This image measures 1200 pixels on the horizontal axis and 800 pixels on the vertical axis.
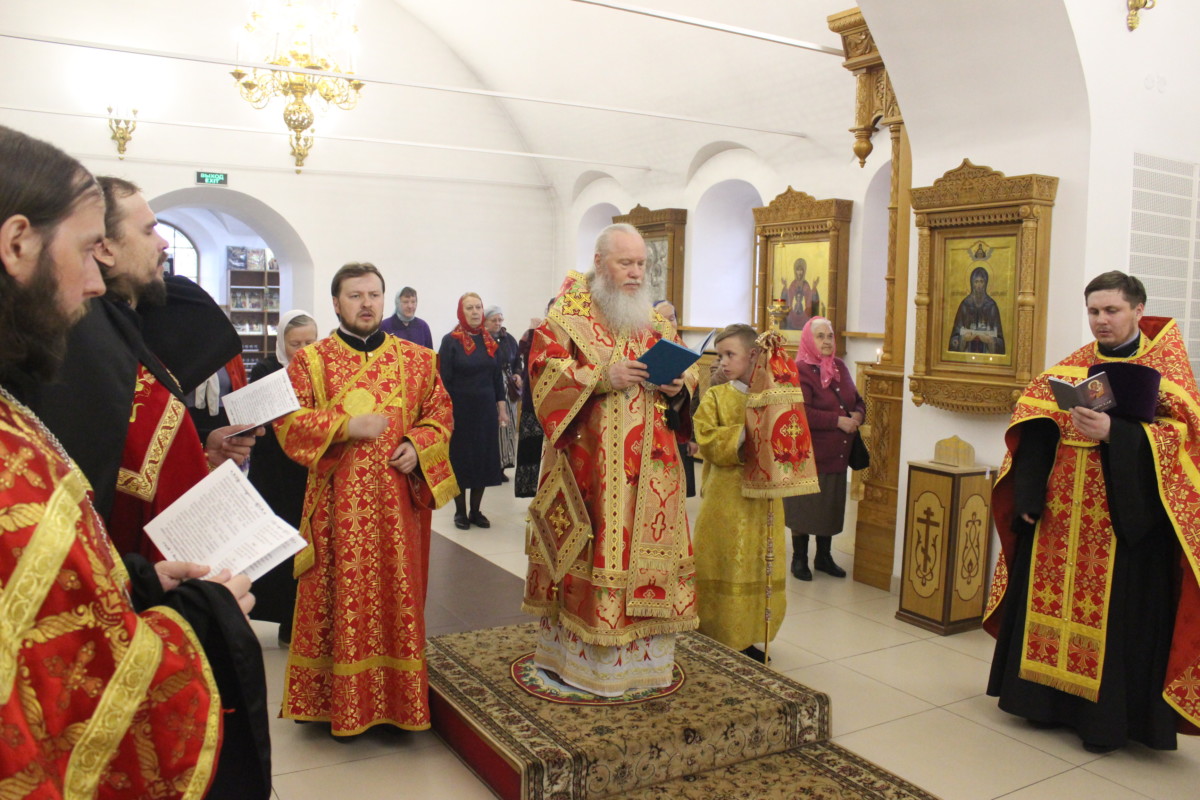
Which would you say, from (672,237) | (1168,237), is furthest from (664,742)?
(672,237)

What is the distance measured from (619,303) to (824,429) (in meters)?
2.73

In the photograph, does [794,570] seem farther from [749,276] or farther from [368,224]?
[368,224]

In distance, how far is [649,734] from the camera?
3.40 meters

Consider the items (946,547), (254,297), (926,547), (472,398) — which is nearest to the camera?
(946,547)

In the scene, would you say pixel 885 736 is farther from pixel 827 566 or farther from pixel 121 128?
pixel 121 128

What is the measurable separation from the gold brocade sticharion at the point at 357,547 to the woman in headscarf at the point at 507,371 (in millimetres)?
4671

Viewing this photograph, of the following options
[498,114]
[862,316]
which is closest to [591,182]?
[498,114]

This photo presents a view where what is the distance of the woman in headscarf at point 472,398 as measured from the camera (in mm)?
7461

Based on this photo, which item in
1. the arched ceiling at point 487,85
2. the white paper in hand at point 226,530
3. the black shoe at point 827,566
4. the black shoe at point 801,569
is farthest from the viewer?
the arched ceiling at point 487,85

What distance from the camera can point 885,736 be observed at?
3.89 m

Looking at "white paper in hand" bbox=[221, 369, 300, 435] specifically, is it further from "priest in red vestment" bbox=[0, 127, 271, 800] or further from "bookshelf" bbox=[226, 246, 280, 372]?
"bookshelf" bbox=[226, 246, 280, 372]

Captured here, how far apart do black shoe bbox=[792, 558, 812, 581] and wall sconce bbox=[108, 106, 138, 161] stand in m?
9.38

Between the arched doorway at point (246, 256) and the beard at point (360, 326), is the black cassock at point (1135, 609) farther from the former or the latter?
the arched doorway at point (246, 256)

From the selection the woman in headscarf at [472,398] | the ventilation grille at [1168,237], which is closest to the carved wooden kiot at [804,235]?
the woman in headscarf at [472,398]
